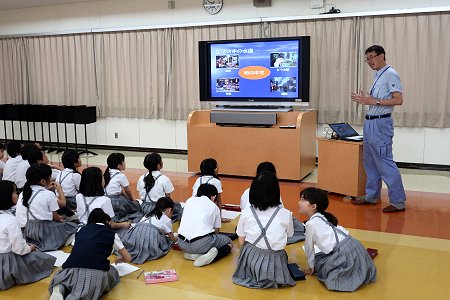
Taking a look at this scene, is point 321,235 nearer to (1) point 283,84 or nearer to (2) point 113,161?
(2) point 113,161

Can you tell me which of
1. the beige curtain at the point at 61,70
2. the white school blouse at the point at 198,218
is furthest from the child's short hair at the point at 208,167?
the beige curtain at the point at 61,70

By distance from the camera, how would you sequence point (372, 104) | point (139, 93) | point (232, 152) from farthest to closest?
point (139, 93), point (232, 152), point (372, 104)

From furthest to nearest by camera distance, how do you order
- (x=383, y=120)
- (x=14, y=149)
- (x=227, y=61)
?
1. (x=227, y=61)
2. (x=14, y=149)
3. (x=383, y=120)

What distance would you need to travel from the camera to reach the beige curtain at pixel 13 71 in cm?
1020

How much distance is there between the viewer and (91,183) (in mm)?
3943

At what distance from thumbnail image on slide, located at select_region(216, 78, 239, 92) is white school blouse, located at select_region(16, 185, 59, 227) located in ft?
12.5

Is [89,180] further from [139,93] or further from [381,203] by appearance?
[139,93]

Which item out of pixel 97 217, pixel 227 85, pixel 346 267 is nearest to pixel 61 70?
pixel 227 85

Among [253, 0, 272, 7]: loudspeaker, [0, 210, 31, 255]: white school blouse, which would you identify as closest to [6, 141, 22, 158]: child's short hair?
[0, 210, 31, 255]: white school blouse

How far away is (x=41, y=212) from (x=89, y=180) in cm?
48

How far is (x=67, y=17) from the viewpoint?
9.66 meters

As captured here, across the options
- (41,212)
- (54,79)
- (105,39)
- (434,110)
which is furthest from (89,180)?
(54,79)

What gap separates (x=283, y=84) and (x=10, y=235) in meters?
4.56

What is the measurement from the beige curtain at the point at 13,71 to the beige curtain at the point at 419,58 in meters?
7.27
